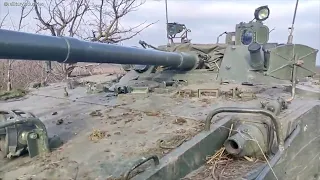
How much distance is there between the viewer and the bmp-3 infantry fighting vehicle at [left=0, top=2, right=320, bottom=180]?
3.47 meters

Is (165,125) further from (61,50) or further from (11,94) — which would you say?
(11,94)

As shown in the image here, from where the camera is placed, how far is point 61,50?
3246 mm

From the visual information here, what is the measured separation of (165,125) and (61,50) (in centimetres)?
169

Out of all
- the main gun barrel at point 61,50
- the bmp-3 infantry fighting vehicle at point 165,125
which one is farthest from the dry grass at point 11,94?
the main gun barrel at point 61,50

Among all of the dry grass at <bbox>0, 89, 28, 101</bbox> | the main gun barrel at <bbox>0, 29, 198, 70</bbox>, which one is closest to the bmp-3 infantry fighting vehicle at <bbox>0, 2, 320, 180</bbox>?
the main gun barrel at <bbox>0, 29, 198, 70</bbox>

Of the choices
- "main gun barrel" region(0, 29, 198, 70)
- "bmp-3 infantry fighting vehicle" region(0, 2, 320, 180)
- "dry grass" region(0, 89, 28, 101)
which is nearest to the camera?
"main gun barrel" region(0, 29, 198, 70)

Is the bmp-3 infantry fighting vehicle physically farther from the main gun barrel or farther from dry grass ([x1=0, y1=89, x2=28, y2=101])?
dry grass ([x1=0, y1=89, x2=28, y2=101])

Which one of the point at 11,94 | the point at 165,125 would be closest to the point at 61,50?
the point at 165,125

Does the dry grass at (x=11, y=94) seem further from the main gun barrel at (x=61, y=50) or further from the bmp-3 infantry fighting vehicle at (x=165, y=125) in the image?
the main gun barrel at (x=61, y=50)

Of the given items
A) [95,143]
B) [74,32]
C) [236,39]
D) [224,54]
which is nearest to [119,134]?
[95,143]

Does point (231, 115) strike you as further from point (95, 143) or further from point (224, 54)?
point (224, 54)

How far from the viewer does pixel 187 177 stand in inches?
144

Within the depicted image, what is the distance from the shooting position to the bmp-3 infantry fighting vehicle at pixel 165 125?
11.4 ft

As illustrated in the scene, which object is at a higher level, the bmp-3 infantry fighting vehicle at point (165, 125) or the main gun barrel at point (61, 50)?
the main gun barrel at point (61, 50)
